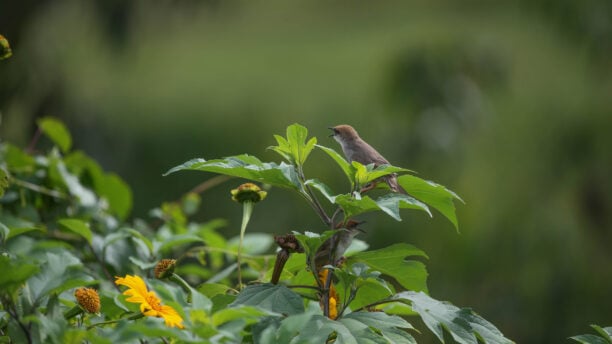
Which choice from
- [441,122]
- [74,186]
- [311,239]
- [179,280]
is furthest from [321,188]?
[441,122]

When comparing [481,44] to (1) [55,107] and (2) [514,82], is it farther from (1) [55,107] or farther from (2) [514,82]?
(1) [55,107]

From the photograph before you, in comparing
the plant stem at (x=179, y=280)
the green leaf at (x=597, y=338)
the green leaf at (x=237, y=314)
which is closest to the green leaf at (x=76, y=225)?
the plant stem at (x=179, y=280)

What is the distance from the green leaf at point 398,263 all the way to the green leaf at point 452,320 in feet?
0.11

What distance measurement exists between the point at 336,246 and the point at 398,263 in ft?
0.20

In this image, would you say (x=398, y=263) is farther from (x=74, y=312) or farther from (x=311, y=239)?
(x=74, y=312)

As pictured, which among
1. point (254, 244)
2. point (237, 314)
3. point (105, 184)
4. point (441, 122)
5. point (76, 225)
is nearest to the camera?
point (237, 314)

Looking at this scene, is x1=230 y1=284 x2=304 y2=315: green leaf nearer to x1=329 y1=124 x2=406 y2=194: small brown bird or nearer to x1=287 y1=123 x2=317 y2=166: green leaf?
x1=287 y1=123 x2=317 y2=166: green leaf

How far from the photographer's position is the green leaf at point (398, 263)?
0.67 meters

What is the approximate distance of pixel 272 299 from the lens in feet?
1.95

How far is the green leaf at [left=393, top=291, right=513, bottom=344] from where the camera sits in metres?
0.61

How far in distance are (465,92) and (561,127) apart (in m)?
0.53

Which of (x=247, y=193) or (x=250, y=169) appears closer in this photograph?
(x=250, y=169)

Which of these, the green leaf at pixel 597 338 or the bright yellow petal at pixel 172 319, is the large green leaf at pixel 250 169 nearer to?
the bright yellow petal at pixel 172 319

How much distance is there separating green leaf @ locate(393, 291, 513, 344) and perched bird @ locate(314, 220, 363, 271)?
0.21 ft
